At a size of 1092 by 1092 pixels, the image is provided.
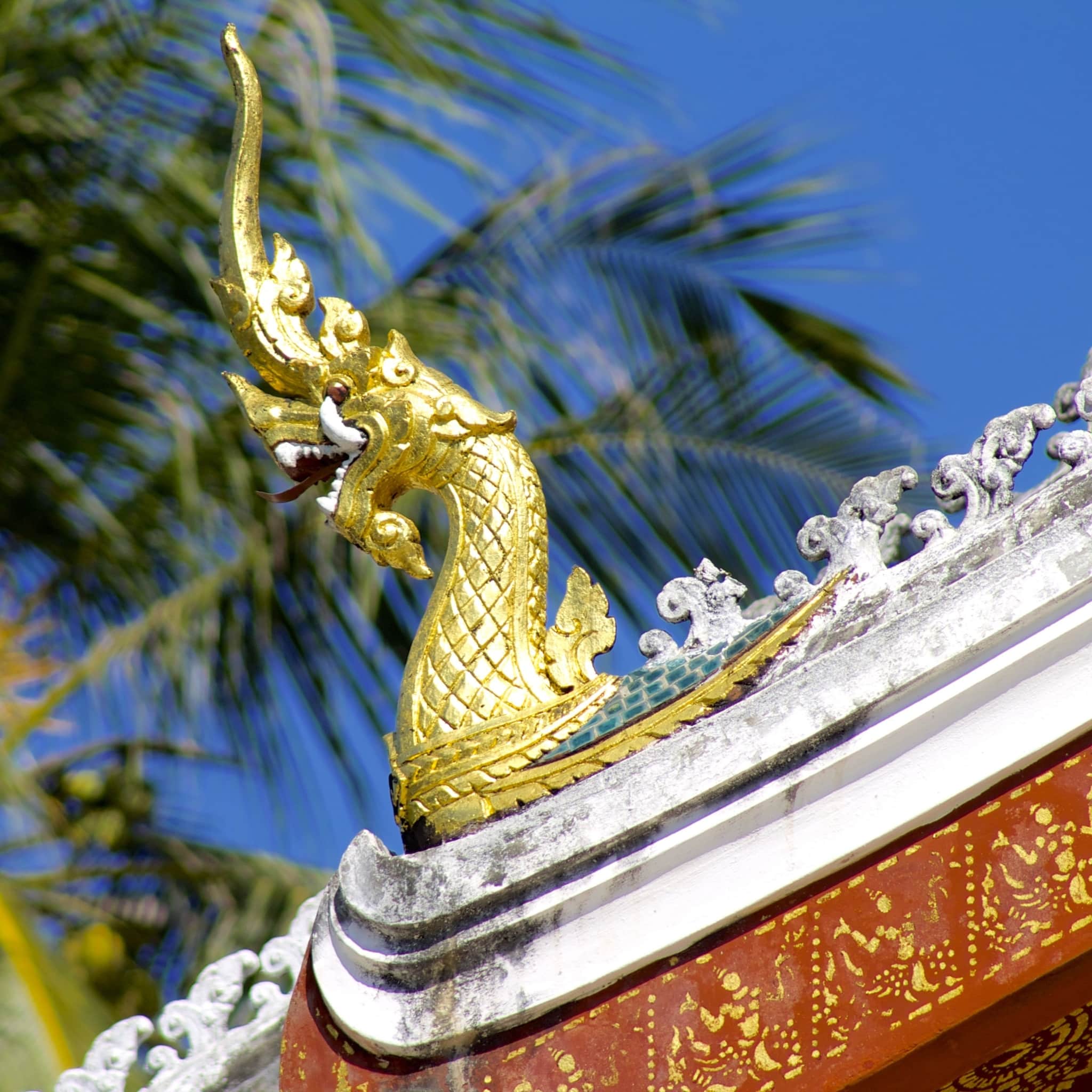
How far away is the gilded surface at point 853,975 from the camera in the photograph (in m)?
1.72

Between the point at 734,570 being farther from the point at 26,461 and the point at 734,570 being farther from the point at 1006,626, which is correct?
the point at 1006,626

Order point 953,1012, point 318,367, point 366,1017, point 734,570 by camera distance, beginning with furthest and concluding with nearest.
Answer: point 734,570, point 318,367, point 366,1017, point 953,1012

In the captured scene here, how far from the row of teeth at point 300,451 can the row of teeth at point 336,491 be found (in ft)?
0.08

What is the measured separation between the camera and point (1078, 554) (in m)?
1.75

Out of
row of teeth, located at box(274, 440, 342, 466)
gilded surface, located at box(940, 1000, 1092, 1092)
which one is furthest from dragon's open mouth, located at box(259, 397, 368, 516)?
gilded surface, located at box(940, 1000, 1092, 1092)

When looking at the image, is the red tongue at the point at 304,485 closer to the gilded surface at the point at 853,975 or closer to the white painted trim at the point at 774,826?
the white painted trim at the point at 774,826

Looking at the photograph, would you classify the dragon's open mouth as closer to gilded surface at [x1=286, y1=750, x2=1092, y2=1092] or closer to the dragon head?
the dragon head

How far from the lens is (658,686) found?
210 centimetres

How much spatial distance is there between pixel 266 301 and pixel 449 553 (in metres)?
0.48

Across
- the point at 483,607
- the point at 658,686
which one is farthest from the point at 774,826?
the point at 483,607

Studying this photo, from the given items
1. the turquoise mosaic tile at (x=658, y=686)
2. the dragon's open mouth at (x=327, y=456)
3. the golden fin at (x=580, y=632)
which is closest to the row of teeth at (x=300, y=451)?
the dragon's open mouth at (x=327, y=456)

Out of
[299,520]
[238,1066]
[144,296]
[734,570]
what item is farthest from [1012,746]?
[144,296]

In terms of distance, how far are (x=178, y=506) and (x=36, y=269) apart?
98 centimetres

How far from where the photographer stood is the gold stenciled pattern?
172 cm
